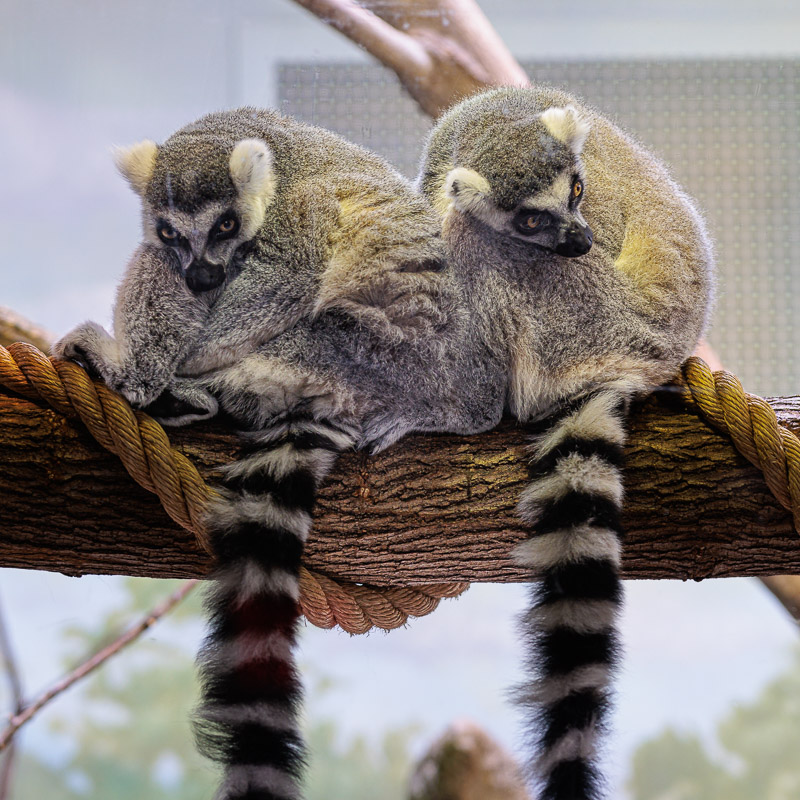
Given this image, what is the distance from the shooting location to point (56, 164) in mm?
2531

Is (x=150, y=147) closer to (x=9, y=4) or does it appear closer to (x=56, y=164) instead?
(x=56, y=164)

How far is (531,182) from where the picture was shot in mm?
1921

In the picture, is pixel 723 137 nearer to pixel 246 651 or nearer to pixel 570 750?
pixel 570 750

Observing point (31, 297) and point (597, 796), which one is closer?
point (597, 796)

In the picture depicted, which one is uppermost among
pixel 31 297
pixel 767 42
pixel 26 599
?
pixel 767 42

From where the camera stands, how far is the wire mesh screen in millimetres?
2186

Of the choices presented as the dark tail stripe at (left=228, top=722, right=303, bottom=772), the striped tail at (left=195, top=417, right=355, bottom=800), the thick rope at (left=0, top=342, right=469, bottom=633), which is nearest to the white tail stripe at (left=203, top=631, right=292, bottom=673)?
→ the striped tail at (left=195, top=417, right=355, bottom=800)

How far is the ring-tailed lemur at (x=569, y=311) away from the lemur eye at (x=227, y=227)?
1.87 feet

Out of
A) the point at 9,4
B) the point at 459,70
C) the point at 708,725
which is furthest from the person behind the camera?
the point at 708,725

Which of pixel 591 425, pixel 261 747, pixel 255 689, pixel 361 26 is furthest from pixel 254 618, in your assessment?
pixel 361 26

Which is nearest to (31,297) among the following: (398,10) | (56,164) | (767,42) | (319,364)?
(56,164)

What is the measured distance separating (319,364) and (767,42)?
1.64 meters

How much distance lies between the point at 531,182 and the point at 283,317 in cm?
72

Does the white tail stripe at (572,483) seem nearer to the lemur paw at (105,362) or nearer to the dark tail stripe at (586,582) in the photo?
the dark tail stripe at (586,582)
